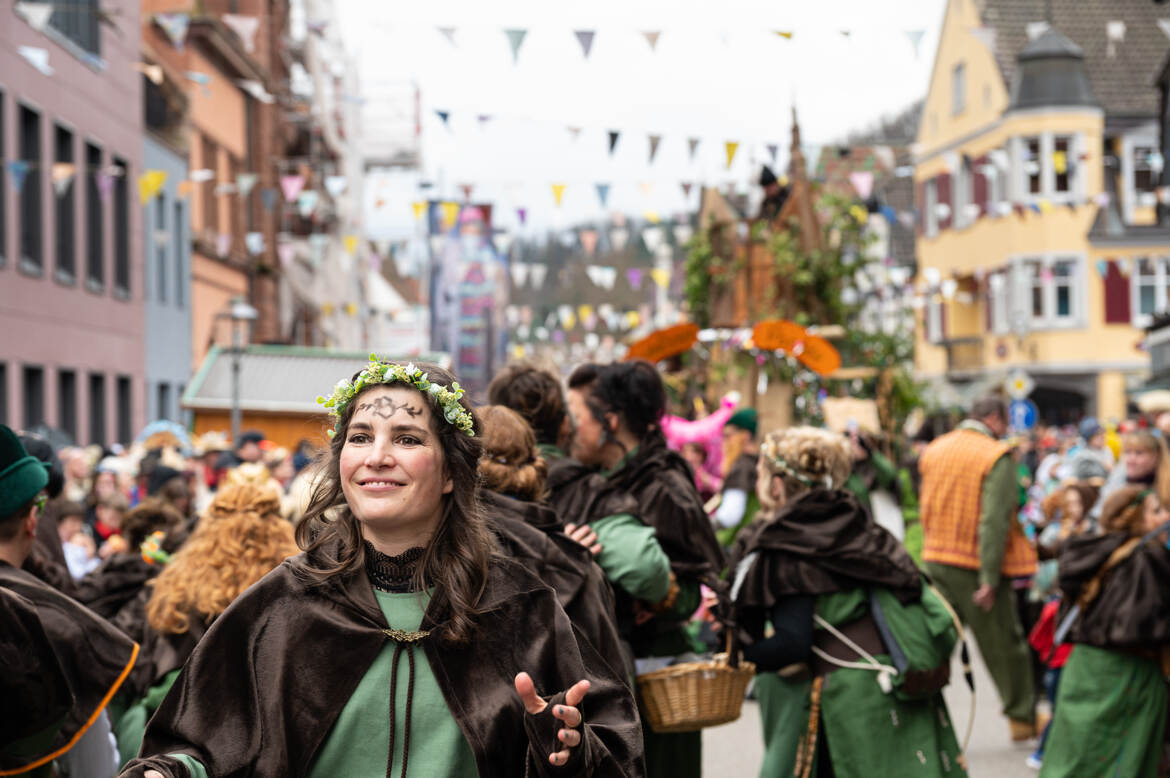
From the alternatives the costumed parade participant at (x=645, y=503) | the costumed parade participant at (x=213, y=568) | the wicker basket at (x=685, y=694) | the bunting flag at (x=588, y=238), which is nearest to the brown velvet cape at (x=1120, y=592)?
the costumed parade participant at (x=645, y=503)

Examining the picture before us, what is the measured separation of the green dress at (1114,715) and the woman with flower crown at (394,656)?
486 cm

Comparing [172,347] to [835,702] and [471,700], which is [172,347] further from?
[471,700]

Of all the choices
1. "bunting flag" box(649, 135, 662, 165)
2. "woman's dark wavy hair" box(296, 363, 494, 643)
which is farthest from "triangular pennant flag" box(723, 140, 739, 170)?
"woman's dark wavy hair" box(296, 363, 494, 643)

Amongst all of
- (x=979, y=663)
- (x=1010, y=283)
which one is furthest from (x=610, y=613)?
(x=1010, y=283)

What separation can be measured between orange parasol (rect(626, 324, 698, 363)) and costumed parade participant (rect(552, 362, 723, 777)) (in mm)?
4913

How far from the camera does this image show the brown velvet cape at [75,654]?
480cm

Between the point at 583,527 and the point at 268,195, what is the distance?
2224cm

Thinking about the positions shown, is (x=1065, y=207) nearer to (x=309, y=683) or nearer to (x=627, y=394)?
(x=627, y=394)

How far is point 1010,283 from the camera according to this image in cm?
4438

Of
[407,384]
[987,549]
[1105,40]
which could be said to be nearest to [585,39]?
[987,549]

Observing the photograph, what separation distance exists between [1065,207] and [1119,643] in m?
35.1

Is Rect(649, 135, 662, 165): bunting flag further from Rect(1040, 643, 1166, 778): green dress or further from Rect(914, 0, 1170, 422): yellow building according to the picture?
Rect(914, 0, 1170, 422): yellow building

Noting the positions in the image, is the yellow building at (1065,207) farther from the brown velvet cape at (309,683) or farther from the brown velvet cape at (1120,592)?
the brown velvet cape at (309,683)

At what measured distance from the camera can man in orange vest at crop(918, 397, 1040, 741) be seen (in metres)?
10.5
